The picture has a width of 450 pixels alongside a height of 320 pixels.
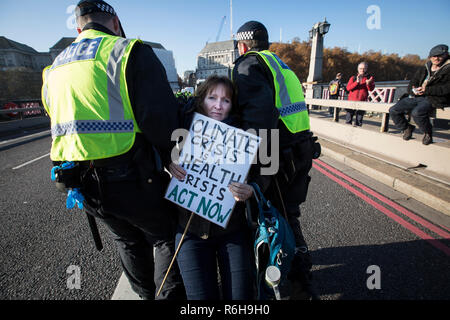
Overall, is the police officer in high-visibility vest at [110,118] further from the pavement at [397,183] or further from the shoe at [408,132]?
the shoe at [408,132]

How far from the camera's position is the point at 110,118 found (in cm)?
127

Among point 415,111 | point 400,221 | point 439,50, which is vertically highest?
point 439,50

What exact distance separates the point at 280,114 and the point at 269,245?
99 cm

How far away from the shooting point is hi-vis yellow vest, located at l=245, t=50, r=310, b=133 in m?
1.71

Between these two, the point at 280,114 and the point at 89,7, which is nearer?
the point at 89,7

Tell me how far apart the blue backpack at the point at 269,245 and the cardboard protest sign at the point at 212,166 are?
0.22 metres

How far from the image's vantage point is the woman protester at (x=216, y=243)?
143 centimetres

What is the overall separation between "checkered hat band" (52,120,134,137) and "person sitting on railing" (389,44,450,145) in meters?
4.89

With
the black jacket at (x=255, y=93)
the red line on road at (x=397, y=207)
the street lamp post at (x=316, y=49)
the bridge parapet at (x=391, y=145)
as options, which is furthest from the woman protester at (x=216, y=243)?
the street lamp post at (x=316, y=49)

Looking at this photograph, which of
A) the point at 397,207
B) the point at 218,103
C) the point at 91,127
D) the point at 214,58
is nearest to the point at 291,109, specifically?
the point at 218,103

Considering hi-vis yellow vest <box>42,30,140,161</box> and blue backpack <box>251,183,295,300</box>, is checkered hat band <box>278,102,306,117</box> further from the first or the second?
hi-vis yellow vest <box>42,30,140,161</box>

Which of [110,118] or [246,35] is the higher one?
[246,35]

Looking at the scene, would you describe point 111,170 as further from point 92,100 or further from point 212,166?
point 212,166
